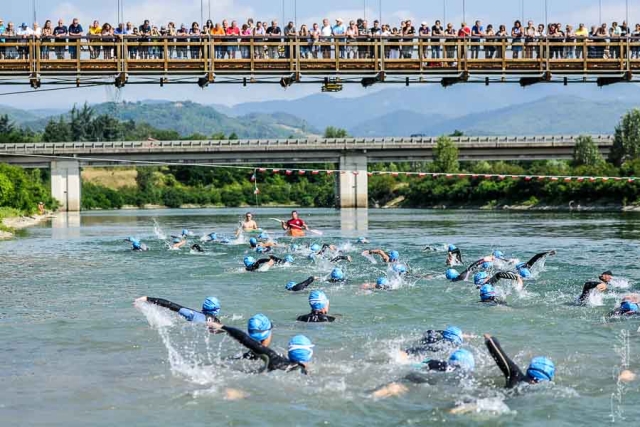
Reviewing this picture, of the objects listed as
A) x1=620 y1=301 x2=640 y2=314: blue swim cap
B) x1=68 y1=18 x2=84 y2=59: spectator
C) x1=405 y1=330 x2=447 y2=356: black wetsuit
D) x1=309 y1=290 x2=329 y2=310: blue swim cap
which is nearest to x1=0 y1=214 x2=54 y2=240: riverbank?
x1=68 y1=18 x2=84 y2=59: spectator

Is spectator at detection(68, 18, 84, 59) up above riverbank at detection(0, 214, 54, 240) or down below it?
above

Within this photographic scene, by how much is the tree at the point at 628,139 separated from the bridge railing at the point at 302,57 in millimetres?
81126

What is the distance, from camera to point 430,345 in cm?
1612

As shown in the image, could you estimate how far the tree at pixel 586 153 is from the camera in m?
108

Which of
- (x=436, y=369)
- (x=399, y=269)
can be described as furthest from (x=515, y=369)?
(x=399, y=269)

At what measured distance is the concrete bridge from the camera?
107875 mm

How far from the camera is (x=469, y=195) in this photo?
11606cm

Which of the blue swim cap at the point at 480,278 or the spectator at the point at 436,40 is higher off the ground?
the spectator at the point at 436,40

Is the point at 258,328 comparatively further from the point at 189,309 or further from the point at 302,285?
the point at 302,285

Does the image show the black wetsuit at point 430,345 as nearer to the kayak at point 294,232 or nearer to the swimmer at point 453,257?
the swimmer at point 453,257

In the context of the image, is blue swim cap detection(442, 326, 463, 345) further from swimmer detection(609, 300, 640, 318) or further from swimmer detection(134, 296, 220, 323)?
swimmer detection(609, 300, 640, 318)

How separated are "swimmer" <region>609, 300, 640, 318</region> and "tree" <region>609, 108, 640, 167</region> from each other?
8915 cm

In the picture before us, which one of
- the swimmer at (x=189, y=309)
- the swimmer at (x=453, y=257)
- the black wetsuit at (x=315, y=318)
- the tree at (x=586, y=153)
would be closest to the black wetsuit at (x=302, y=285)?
the black wetsuit at (x=315, y=318)

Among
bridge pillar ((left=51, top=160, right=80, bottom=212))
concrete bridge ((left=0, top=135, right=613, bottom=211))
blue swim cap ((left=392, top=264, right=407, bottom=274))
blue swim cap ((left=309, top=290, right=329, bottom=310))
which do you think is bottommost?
blue swim cap ((left=392, top=264, right=407, bottom=274))
